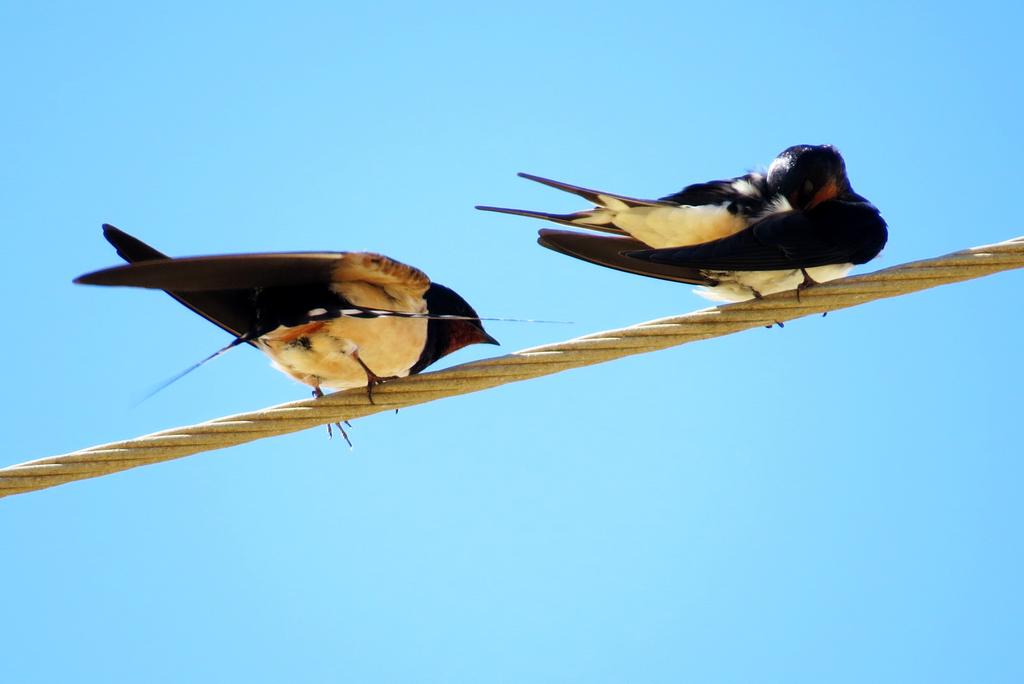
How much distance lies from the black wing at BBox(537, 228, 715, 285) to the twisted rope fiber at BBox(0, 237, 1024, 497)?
0.73 m

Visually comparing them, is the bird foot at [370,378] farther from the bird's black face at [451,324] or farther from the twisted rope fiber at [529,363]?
the bird's black face at [451,324]

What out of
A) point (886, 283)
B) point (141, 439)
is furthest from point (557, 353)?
point (141, 439)

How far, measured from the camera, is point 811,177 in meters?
4.19

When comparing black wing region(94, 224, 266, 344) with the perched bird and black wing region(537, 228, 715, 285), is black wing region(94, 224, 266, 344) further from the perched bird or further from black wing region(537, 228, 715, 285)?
black wing region(537, 228, 715, 285)

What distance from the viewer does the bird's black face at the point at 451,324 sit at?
4684 mm

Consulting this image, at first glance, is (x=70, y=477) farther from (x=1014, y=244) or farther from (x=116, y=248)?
(x=1014, y=244)

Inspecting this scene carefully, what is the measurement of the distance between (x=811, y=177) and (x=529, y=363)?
1.35 metres

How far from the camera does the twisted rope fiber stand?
10.7 feet

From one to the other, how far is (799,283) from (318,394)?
5.64 feet

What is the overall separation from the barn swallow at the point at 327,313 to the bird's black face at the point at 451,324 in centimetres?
16

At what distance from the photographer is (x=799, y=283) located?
412 cm

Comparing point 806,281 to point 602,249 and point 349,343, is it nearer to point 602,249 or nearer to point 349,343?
point 602,249

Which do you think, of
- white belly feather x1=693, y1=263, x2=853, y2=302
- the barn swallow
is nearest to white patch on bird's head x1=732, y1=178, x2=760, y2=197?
white belly feather x1=693, y1=263, x2=853, y2=302

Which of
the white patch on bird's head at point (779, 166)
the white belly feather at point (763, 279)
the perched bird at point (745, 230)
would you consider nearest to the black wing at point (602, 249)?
the perched bird at point (745, 230)
